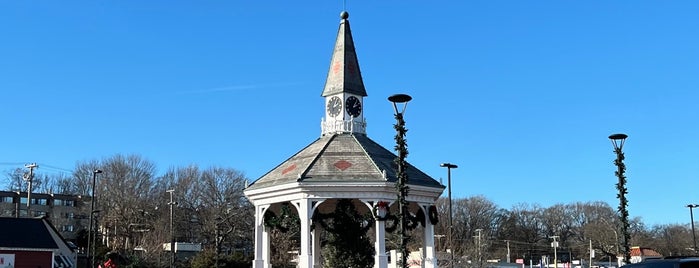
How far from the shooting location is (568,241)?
122750 mm

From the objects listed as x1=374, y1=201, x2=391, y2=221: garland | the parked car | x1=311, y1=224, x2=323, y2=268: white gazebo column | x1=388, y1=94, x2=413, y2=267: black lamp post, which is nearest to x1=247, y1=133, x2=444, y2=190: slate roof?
x1=374, y1=201, x2=391, y2=221: garland

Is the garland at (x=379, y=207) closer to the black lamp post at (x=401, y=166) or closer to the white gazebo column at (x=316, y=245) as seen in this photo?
the white gazebo column at (x=316, y=245)

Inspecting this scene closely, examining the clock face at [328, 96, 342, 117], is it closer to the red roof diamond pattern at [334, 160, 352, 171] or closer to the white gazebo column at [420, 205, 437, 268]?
the red roof diamond pattern at [334, 160, 352, 171]

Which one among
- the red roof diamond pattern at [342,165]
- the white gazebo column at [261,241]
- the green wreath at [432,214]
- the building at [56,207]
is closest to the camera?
the red roof diamond pattern at [342,165]

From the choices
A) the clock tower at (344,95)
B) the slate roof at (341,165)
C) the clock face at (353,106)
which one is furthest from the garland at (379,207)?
the clock face at (353,106)

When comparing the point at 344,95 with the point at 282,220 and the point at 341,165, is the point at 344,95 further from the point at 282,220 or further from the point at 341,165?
the point at 282,220

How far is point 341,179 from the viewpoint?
31875 mm

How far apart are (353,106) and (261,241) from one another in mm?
8139

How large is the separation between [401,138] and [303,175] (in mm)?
11080

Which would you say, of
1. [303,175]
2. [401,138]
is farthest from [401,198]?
[303,175]

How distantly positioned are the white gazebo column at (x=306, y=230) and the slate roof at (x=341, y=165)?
1.21 m

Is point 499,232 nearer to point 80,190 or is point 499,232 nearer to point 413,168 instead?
point 80,190

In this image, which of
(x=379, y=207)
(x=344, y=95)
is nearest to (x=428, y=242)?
(x=379, y=207)

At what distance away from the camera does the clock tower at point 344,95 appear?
36.5 m
